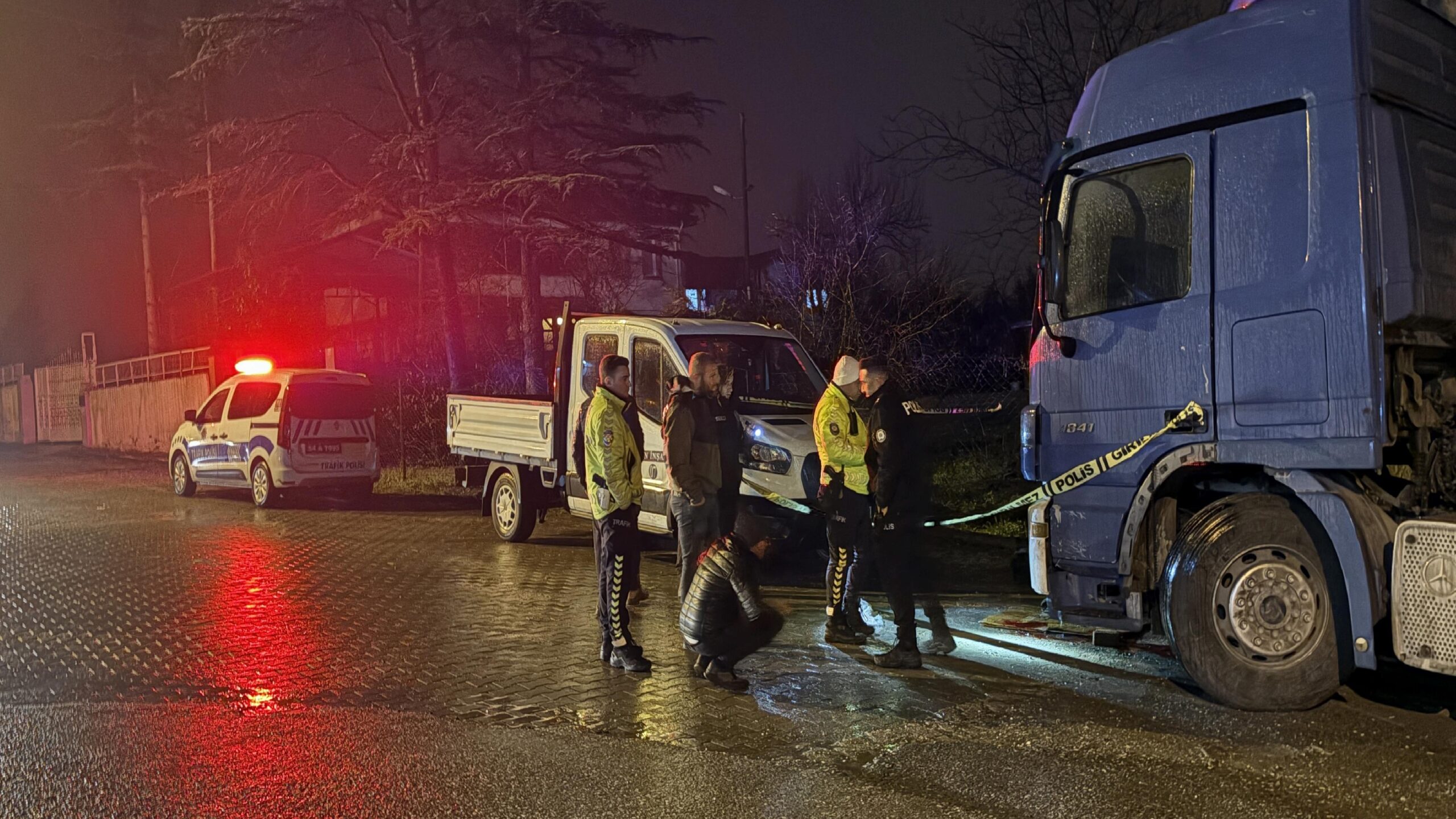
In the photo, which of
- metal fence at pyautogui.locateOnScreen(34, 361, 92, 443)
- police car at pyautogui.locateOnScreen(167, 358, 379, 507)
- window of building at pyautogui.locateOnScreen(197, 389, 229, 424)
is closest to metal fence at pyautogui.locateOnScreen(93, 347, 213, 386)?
metal fence at pyautogui.locateOnScreen(34, 361, 92, 443)

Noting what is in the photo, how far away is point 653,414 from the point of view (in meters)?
10.5

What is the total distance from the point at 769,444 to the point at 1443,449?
527cm

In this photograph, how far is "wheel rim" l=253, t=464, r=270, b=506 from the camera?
1641 centimetres

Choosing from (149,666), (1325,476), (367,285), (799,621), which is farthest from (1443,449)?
(367,285)

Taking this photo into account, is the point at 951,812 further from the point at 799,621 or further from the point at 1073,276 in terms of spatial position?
the point at 799,621

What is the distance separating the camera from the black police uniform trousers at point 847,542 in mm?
7312

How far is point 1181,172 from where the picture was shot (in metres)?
5.97

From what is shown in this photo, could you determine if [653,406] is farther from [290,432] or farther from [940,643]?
[290,432]

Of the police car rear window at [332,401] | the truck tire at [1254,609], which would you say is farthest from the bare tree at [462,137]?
the truck tire at [1254,609]

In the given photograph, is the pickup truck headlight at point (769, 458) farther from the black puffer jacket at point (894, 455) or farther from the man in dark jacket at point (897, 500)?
the black puffer jacket at point (894, 455)

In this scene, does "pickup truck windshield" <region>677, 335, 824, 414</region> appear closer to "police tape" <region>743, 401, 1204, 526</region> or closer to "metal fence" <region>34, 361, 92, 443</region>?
"police tape" <region>743, 401, 1204, 526</region>

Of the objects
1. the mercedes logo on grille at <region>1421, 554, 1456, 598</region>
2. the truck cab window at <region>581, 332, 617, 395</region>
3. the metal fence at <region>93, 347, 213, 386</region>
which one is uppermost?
the metal fence at <region>93, 347, 213, 386</region>

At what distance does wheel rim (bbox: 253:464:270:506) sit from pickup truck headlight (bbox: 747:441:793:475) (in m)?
9.37

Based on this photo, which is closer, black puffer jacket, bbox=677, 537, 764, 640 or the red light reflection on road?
black puffer jacket, bbox=677, 537, 764, 640
